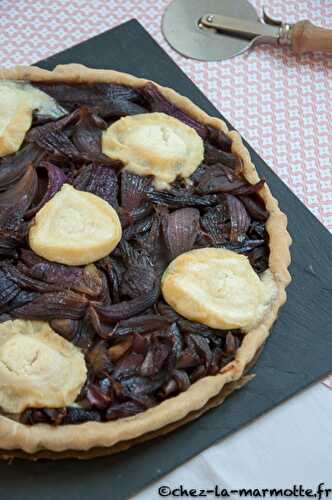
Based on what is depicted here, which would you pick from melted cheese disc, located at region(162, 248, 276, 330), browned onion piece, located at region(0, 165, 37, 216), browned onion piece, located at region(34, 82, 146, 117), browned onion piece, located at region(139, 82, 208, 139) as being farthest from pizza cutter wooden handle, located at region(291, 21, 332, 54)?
browned onion piece, located at region(0, 165, 37, 216)

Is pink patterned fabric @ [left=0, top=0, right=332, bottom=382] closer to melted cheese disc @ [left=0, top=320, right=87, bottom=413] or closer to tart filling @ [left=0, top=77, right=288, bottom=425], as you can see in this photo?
tart filling @ [left=0, top=77, right=288, bottom=425]

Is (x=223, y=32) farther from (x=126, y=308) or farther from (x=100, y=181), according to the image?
(x=126, y=308)

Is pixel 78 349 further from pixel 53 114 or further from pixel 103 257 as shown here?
pixel 53 114

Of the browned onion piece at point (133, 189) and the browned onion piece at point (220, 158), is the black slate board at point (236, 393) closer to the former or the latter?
the browned onion piece at point (220, 158)

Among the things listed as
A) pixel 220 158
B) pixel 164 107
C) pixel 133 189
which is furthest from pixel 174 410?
pixel 164 107

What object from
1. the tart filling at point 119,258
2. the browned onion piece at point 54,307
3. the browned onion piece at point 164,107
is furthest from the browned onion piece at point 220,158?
the browned onion piece at point 54,307
